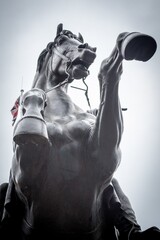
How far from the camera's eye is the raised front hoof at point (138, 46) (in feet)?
13.2

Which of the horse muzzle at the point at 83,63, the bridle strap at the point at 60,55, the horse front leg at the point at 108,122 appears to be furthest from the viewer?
the bridle strap at the point at 60,55

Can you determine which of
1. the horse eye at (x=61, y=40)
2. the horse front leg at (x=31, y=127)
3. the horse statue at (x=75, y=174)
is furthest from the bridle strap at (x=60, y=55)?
the horse front leg at (x=31, y=127)

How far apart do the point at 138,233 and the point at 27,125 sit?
6.68ft

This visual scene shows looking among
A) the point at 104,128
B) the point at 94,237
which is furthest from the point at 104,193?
the point at 104,128

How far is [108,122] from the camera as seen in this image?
15.6ft

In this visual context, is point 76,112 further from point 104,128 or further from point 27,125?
point 27,125

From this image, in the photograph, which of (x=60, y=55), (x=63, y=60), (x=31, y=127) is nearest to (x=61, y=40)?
(x=60, y=55)

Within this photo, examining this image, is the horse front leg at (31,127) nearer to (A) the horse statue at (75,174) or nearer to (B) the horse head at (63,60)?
(A) the horse statue at (75,174)

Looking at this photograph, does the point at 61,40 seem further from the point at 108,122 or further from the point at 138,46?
the point at 138,46

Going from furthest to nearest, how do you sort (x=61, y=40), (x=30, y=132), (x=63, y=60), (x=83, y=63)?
(x=61, y=40) < (x=63, y=60) < (x=83, y=63) < (x=30, y=132)

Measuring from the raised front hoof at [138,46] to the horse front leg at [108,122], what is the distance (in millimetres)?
492

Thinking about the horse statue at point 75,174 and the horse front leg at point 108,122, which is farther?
the horse front leg at point 108,122

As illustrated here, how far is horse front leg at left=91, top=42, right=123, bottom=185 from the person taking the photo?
4.73m

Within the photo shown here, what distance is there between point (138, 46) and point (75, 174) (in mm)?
1745
